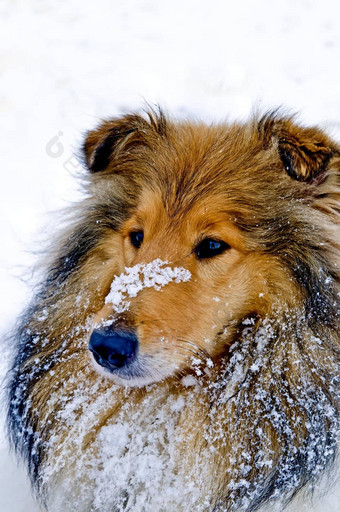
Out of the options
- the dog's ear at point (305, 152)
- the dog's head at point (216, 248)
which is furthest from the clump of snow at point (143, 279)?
the dog's ear at point (305, 152)

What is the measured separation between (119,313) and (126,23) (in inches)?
216

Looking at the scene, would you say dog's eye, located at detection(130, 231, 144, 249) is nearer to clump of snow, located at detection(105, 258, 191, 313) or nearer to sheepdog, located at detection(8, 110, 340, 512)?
sheepdog, located at detection(8, 110, 340, 512)

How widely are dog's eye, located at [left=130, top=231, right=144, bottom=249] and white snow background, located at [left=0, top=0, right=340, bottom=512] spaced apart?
2.25m

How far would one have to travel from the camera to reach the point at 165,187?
8.74ft

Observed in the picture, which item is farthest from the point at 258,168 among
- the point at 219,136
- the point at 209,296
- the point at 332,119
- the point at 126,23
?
the point at 126,23

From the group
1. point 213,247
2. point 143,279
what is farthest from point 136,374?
point 213,247

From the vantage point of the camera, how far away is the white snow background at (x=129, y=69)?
5570mm

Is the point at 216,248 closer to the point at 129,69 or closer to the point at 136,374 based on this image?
the point at 136,374

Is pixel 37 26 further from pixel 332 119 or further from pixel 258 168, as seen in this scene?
pixel 258 168

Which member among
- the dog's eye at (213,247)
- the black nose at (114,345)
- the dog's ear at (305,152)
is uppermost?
the dog's ear at (305,152)

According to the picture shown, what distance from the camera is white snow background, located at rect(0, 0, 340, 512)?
18.3 feet

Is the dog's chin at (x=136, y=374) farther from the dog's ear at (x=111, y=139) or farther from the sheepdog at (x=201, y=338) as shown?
the dog's ear at (x=111, y=139)

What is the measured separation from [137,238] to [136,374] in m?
0.64

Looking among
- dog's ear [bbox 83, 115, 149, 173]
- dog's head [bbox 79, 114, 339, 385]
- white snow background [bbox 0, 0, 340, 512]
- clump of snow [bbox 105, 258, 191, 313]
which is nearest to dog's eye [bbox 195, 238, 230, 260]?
dog's head [bbox 79, 114, 339, 385]
